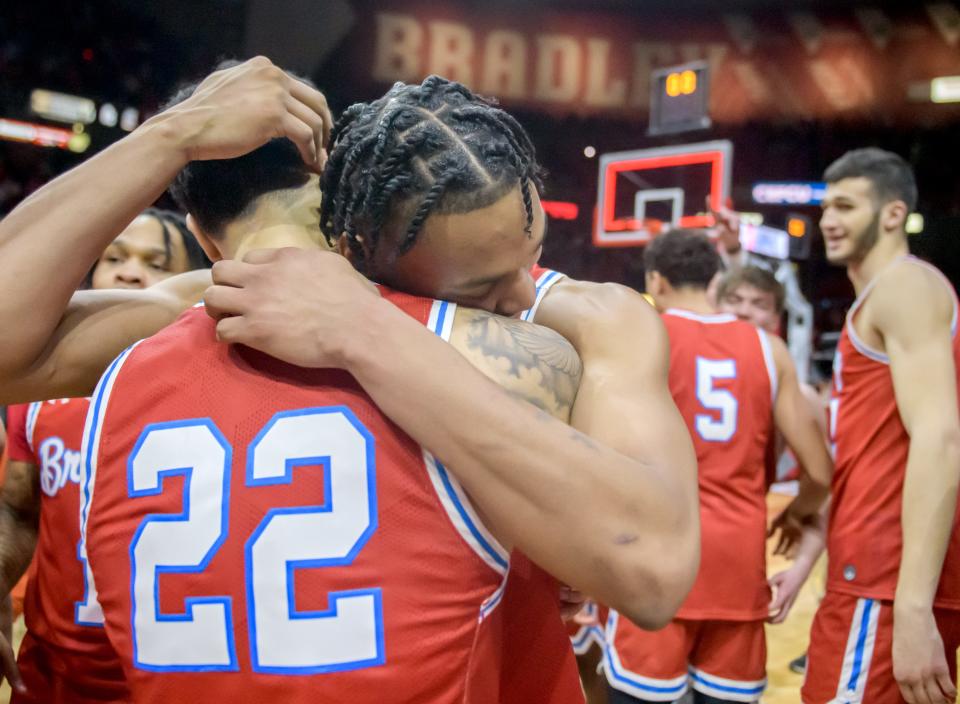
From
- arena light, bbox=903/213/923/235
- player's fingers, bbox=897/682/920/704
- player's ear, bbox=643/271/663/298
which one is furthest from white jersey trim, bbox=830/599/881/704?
arena light, bbox=903/213/923/235

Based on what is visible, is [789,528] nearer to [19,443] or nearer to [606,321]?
[606,321]

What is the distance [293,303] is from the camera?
39.3 inches

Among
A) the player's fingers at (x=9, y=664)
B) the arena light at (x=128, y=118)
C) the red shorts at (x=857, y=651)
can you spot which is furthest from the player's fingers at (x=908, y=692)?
the arena light at (x=128, y=118)

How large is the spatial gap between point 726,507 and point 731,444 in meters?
0.23

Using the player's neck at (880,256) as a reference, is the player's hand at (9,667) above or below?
below

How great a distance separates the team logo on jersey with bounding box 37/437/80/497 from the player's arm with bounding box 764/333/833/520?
2322 millimetres

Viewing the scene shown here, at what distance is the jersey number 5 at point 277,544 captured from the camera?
0.96m

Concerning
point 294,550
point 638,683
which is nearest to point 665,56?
point 638,683

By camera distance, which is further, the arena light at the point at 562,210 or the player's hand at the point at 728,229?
the arena light at the point at 562,210

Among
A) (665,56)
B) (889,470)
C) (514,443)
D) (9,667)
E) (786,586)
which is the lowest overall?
(786,586)

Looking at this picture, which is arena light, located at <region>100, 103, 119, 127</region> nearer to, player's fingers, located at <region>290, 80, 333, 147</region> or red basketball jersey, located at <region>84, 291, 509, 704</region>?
player's fingers, located at <region>290, 80, 333, 147</region>

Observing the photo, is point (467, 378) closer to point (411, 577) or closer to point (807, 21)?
point (411, 577)

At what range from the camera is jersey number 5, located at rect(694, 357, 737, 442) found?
9.87 feet

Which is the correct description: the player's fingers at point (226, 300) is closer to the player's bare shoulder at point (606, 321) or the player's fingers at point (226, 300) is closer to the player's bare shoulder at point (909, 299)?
the player's bare shoulder at point (606, 321)
